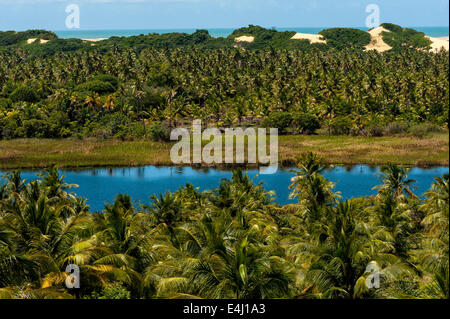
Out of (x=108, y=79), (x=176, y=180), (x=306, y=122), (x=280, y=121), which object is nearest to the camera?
(x=176, y=180)

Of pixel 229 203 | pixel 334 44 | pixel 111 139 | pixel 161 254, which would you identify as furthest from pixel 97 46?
pixel 161 254

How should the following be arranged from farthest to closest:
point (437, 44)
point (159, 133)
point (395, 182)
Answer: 1. point (437, 44)
2. point (159, 133)
3. point (395, 182)

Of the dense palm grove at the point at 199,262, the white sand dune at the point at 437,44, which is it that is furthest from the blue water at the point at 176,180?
the white sand dune at the point at 437,44

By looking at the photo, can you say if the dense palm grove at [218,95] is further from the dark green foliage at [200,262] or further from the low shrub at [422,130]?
the dark green foliage at [200,262]

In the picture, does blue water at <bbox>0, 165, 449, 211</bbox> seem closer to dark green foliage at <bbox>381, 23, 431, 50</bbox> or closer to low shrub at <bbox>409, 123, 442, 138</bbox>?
low shrub at <bbox>409, 123, 442, 138</bbox>

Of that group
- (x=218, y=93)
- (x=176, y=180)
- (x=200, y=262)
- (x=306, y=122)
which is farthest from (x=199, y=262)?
(x=218, y=93)

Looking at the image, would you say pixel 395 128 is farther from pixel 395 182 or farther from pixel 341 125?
pixel 395 182
